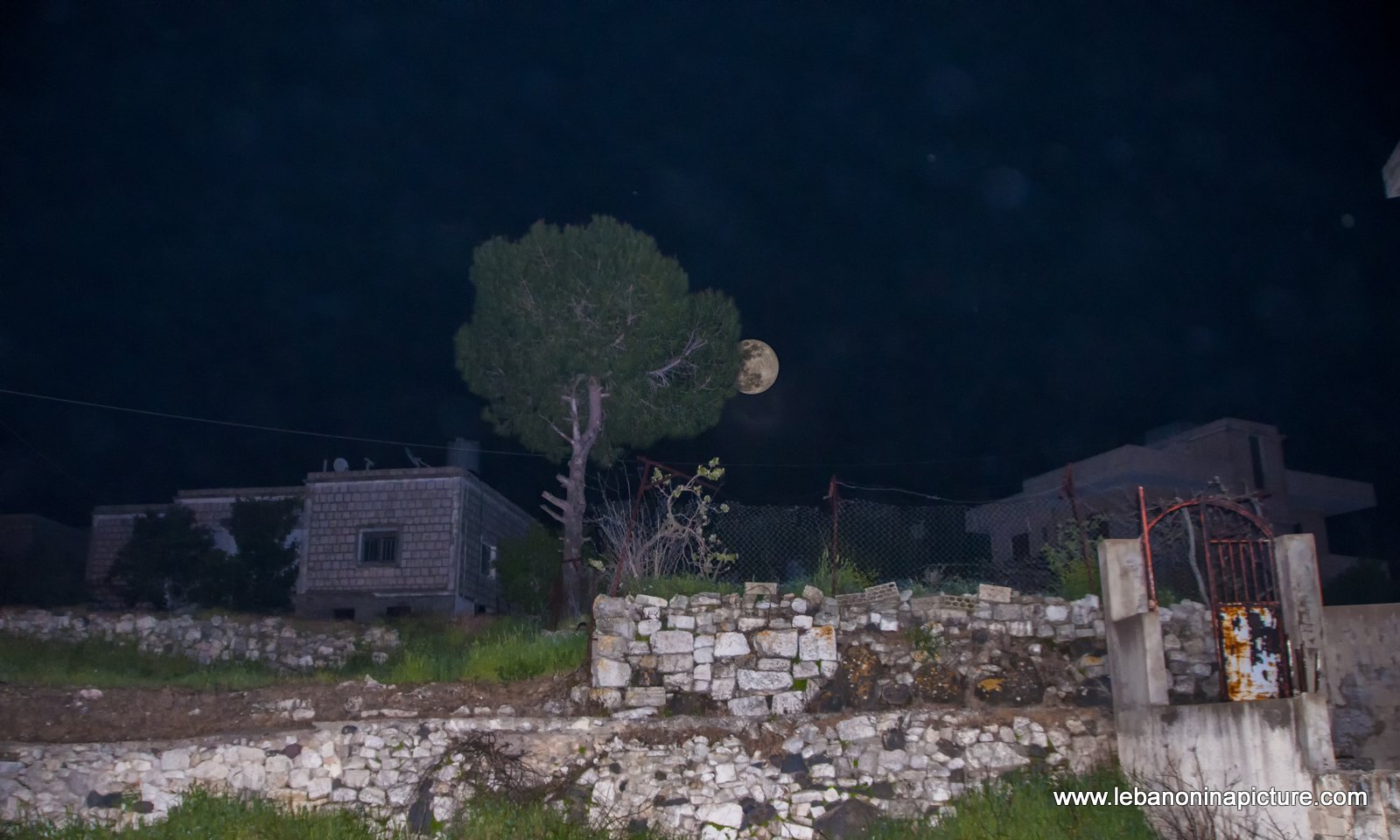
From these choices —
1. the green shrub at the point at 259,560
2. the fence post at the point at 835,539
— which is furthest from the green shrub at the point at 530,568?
the fence post at the point at 835,539

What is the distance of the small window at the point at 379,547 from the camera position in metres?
27.5

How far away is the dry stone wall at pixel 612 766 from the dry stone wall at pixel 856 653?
30 centimetres

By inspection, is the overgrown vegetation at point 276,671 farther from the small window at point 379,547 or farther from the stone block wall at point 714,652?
the small window at point 379,547

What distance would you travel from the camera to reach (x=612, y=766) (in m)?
11.0

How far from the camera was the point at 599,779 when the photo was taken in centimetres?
1097

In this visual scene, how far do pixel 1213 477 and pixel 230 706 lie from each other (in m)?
25.4

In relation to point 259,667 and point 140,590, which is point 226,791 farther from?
point 140,590

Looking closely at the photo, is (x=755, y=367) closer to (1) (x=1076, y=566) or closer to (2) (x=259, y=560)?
(1) (x=1076, y=566)

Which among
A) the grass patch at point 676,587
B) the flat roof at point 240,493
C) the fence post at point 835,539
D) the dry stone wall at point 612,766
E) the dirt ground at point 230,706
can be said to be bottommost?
the dry stone wall at point 612,766

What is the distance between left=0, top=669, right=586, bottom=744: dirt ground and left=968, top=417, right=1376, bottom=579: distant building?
1809 centimetres

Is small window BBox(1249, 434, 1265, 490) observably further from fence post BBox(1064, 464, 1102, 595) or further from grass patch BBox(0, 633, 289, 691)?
grass patch BBox(0, 633, 289, 691)

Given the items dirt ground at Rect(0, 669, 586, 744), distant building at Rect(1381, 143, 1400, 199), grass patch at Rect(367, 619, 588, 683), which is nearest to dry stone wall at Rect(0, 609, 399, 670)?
grass patch at Rect(367, 619, 588, 683)

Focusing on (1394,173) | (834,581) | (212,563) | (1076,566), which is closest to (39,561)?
(212,563)

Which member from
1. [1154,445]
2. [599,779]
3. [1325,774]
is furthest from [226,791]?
[1154,445]
